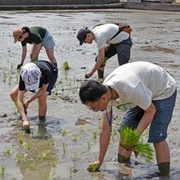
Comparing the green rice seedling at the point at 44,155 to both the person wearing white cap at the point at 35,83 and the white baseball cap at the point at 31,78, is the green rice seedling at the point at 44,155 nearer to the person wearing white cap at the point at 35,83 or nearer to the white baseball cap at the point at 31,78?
the person wearing white cap at the point at 35,83

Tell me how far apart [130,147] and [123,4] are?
28187 mm

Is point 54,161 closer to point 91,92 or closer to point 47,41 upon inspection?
point 91,92

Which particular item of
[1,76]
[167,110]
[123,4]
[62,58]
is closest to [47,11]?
[123,4]

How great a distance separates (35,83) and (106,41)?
298 centimetres

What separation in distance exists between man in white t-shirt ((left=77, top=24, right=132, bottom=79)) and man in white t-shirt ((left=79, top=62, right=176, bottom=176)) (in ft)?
10.8

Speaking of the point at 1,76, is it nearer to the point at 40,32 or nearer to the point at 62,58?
the point at 40,32

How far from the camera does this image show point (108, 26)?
9.21 metres

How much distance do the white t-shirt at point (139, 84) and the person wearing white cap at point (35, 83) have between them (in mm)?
1714

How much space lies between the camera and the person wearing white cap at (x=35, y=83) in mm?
6578

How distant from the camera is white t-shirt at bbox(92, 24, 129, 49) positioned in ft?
29.4

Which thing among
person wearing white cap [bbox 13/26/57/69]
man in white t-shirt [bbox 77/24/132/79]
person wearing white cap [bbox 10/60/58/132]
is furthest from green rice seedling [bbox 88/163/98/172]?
person wearing white cap [bbox 13/26/57/69]

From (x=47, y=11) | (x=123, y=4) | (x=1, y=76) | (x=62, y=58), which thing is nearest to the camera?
(x=1, y=76)

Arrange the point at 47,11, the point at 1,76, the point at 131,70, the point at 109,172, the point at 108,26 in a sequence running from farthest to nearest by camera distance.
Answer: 1. the point at 47,11
2. the point at 1,76
3. the point at 108,26
4. the point at 109,172
5. the point at 131,70

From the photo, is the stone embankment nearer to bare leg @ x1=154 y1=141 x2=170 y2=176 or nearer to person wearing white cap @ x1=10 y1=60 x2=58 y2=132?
person wearing white cap @ x1=10 y1=60 x2=58 y2=132
